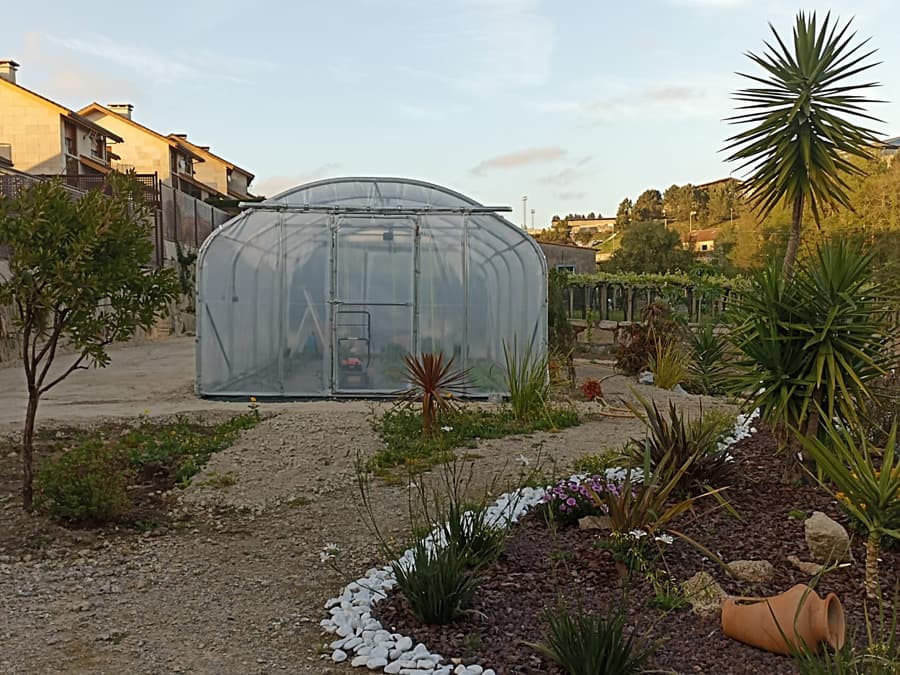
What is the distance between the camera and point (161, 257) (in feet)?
73.2

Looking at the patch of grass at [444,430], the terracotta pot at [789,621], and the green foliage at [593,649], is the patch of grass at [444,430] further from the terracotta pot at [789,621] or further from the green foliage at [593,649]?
the green foliage at [593,649]

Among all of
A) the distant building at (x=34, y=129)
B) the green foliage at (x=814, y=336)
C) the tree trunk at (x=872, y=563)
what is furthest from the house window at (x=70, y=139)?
the tree trunk at (x=872, y=563)

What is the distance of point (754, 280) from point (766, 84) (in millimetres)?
3401

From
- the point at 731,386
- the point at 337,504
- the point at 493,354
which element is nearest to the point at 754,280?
the point at 731,386

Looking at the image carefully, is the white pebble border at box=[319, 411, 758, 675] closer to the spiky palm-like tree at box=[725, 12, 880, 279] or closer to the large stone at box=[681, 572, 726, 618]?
the large stone at box=[681, 572, 726, 618]

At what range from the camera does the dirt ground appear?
11.0ft

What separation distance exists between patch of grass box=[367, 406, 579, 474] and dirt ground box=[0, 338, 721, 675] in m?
0.22

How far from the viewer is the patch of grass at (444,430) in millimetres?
6905

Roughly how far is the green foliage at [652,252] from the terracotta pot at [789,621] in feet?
103

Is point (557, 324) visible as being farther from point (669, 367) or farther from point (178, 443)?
point (178, 443)

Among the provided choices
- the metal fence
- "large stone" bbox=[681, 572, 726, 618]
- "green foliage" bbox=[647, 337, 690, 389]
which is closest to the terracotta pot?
"large stone" bbox=[681, 572, 726, 618]

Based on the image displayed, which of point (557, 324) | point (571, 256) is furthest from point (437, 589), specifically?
point (571, 256)

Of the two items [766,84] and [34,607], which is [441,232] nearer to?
[766,84]

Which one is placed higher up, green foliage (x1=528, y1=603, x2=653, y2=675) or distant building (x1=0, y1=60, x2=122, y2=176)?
distant building (x1=0, y1=60, x2=122, y2=176)
